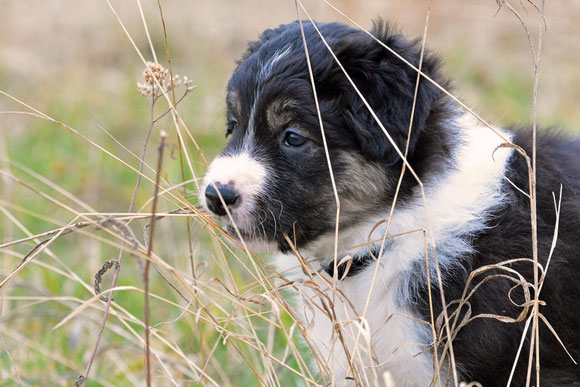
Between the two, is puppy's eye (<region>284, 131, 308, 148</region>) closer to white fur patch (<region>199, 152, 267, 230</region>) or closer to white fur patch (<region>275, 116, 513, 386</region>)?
white fur patch (<region>199, 152, 267, 230</region>)

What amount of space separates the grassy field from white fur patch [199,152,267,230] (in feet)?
0.91

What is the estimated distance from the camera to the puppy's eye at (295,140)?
3352 millimetres

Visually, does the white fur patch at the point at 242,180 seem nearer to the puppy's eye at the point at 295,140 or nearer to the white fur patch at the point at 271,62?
the puppy's eye at the point at 295,140

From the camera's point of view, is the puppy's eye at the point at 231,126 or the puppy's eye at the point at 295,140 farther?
the puppy's eye at the point at 231,126

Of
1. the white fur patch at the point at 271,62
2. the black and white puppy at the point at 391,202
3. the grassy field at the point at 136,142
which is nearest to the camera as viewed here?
the black and white puppy at the point at 391,202

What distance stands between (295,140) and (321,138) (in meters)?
0.11

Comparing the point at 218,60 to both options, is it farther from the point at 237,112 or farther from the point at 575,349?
the point at 575,349

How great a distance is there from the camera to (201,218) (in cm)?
310


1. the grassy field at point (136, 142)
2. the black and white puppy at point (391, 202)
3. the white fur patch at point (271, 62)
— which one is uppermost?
the white fur patch at point (271, 62)

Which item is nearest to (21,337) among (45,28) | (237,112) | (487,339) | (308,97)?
(237,112)

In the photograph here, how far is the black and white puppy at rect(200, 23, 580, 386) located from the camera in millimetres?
3291

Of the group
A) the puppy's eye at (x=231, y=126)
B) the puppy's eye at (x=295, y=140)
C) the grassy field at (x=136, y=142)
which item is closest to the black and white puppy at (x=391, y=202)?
the puppy's eye at (x=295, y=140)

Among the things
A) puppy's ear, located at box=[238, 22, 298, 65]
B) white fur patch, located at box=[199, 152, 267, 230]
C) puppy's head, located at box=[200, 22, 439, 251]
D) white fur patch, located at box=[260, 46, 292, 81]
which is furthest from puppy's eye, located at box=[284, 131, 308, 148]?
puppy's ear, located at box=[238, 22, 298, 65]

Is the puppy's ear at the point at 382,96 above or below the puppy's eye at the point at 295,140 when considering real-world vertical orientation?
above
